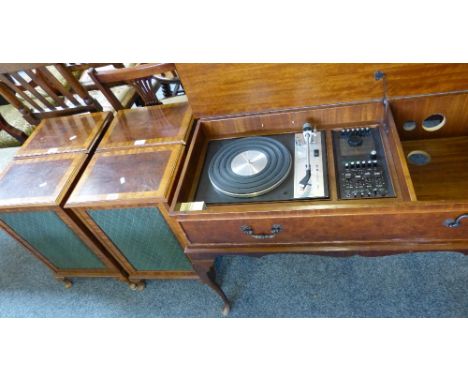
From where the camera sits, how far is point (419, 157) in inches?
38.5

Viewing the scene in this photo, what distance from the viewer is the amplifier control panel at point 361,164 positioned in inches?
32.4

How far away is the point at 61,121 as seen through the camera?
1.44 meters

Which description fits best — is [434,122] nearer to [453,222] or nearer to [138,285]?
[453,222]

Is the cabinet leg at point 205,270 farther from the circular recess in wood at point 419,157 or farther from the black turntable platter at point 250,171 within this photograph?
the circular recess in wood at point 419,157

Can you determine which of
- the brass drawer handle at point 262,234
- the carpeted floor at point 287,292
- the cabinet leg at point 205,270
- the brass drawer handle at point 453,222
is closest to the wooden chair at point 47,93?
the carpeted floor at point 287,292

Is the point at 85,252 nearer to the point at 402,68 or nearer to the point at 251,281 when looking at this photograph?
the point at 251,281

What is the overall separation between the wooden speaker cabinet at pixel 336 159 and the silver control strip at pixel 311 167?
2 cm

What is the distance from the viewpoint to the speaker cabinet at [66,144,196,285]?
1.03m

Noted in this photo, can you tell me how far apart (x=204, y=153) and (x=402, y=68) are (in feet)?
2.13

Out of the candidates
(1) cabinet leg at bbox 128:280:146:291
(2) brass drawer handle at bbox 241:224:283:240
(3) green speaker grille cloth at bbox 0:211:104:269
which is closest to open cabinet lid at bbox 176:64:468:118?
(2) brass drawer handle at bbox 241:224:283:240

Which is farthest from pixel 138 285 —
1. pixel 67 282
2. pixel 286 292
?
pixel 286 292

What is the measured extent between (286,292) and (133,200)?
777 millimetres

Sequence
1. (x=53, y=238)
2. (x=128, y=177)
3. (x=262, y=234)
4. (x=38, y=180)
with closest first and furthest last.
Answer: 1. (x=262, y=234)
2. (x=128, y=177)
3. (x=38, y=180)
4. (x=53, y=238)

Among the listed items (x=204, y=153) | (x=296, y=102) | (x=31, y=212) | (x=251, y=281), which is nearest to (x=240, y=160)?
(x=204, y=153)
